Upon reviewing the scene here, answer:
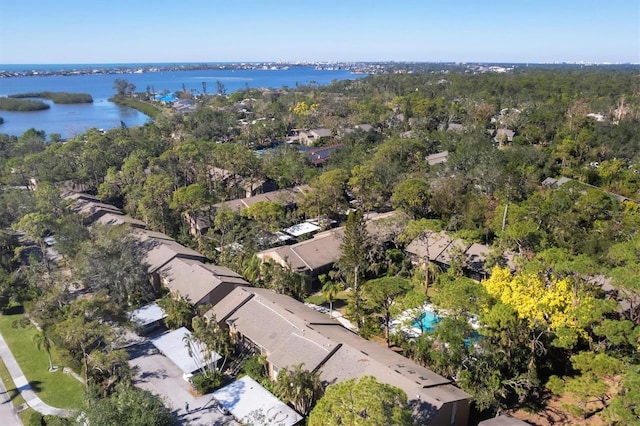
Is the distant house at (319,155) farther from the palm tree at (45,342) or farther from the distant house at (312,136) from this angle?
the palm tree at (45,342)

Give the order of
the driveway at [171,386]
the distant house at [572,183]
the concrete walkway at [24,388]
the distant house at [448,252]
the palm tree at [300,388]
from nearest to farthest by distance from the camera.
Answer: the palm tree at [300,388]
the driveway at [171,386]
the concrete walkway at [24,388]
the distant house at [448,252]
the distant house at [572,183]

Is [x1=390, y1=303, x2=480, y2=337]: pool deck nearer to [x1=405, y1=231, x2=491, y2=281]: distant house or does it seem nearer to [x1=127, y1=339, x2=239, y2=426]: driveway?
[x1=405, y1=231, x2=491, y2=281]: distant house

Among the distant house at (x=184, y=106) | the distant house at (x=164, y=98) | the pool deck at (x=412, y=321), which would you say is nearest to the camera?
the pool deck at (x=412, y=321)

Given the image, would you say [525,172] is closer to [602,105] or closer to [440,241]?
[440,241]

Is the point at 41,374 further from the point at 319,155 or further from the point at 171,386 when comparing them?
the point at 319,155

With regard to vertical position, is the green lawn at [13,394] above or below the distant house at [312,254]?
below

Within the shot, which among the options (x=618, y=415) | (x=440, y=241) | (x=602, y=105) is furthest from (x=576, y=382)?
(x=602, y=105)

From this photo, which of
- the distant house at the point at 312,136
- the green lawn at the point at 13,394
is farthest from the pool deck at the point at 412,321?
the distant house at the point at 312,136

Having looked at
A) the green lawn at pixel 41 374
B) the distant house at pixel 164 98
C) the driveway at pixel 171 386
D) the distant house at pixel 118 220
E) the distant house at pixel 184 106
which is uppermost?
the distant house at pixel 164 98
